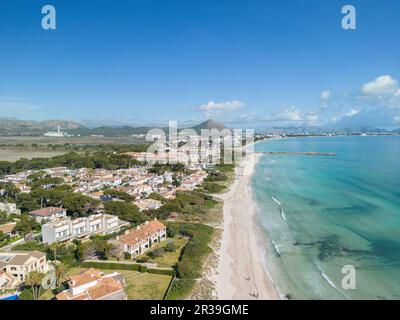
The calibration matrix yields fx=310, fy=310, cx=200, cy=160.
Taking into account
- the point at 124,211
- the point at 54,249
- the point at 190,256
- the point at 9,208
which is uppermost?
the point at 124,211

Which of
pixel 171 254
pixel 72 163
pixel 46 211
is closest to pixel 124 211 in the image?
pixel 46 211

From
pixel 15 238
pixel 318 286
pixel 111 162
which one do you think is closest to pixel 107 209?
pixel 15 238

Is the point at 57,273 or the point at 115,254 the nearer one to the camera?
the point at 57,273

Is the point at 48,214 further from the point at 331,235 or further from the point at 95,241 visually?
the point at 331,235

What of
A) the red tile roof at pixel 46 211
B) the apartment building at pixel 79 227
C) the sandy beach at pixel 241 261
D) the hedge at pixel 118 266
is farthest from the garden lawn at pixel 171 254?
the red tile roof at pixel 46 211
